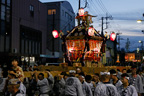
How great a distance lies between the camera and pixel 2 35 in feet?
93.2

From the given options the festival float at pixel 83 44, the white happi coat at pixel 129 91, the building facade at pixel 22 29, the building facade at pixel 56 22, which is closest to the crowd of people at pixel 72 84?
the white happi coat at pixel 129 91

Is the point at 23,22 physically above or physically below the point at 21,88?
above

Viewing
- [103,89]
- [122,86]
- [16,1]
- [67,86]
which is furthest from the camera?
[16,1]

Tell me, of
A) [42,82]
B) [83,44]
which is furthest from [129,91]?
[83,44]

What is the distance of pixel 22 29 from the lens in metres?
32.5

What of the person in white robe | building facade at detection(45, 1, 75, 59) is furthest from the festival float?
the person in white robe

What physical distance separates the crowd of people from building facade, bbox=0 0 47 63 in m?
15.3

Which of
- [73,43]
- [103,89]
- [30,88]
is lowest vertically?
[30,88]

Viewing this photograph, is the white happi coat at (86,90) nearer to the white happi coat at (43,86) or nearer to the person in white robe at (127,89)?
the person in white robe at (127,89)

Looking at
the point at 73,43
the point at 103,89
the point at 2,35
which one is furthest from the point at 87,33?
the point at 103,89

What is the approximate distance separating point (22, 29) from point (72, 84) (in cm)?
2637

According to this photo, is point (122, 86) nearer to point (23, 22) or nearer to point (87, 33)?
point (87, 33)

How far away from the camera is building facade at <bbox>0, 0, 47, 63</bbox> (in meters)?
28.6

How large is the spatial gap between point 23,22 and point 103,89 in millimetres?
28225
